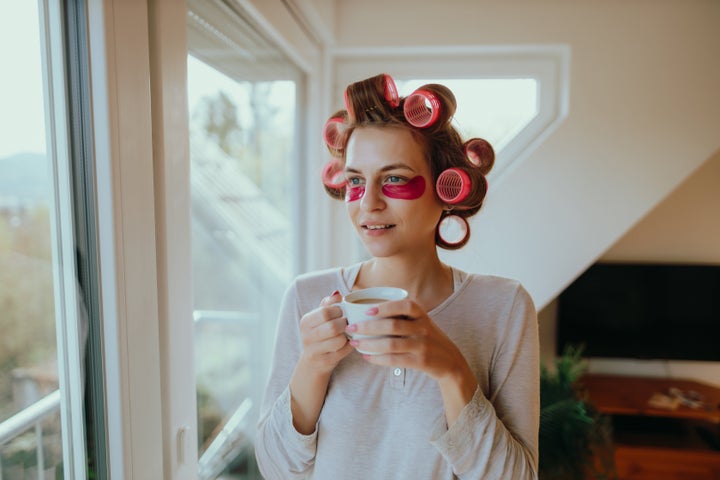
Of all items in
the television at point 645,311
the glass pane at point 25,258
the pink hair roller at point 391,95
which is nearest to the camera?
the glass pane at point 25,258

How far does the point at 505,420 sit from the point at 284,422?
14.7 inches

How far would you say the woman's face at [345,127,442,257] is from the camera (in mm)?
817

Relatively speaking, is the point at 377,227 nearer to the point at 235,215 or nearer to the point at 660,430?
the point at 235,215

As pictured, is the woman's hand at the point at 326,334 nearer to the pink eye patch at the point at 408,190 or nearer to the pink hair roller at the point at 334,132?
the pink eye patch at the point at 408,190

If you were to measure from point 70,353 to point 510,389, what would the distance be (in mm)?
704

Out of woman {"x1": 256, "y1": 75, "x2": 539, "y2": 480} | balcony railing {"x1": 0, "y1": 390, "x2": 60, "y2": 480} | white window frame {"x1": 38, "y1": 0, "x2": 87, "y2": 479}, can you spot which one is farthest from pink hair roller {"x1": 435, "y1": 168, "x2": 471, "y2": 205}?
balcony railing {"x1": 0, "y1": 390, "x2": 60, "y2": 480}

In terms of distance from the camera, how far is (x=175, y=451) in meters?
0.93

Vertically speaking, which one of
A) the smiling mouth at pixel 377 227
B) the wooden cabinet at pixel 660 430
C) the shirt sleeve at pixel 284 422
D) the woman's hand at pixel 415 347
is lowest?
the wooden cabinet at pixel 660 430

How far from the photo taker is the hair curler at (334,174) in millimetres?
947

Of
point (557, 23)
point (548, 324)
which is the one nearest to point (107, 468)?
point (557, 23)

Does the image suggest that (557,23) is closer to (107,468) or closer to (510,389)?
(510,389)

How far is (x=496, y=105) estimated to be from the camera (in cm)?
211

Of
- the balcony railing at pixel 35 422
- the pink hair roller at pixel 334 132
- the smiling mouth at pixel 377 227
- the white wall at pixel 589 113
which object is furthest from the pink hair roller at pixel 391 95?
the white wall at pixel 589 113

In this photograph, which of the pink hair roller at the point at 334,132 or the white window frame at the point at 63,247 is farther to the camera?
the pink hair roller at the point at 334,132
